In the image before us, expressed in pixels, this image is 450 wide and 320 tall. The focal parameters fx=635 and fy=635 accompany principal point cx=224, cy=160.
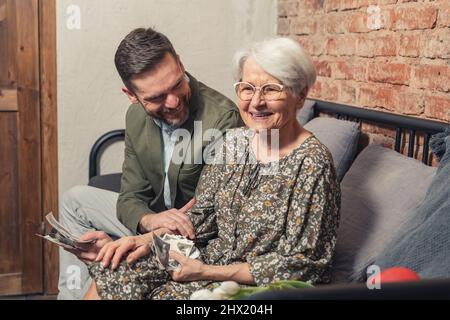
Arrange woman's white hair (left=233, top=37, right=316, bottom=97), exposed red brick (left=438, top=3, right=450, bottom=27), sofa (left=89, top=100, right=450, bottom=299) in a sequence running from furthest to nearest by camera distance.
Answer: exposed red brick (left=438, top=3, right=450, bottom=27)
woman's white hair (left=233, top=37, right=316, bottom=97)
sofa (left=89, top=100, right=450, bottom=299)

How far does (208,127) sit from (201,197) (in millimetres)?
323

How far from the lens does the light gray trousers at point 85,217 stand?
239 cm

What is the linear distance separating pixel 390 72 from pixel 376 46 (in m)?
0.14

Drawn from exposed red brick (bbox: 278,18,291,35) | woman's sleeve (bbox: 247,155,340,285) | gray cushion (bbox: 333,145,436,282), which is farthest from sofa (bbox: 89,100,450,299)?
exposed red brick (bbox: 278,18,291,35)

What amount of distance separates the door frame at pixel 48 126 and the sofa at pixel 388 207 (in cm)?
128

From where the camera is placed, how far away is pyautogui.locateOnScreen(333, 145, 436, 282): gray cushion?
1.73 metres

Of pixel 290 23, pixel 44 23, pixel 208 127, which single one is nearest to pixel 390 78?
pixel 208 127

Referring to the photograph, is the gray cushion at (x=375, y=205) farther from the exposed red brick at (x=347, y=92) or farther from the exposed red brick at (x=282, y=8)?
the exposed red brick at (x=282, y=8)

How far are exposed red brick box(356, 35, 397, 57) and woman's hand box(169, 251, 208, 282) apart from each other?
1001 millimetres

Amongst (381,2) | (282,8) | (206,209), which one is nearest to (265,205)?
(206,209)

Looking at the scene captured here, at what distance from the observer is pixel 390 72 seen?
215 centimetres

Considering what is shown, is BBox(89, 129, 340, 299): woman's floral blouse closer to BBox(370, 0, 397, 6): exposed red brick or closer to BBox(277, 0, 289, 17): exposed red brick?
BBox(370, 0, 397, 6): exposed red brick

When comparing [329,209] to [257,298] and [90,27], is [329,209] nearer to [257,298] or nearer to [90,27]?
[257,298]

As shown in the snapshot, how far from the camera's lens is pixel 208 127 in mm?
2119
